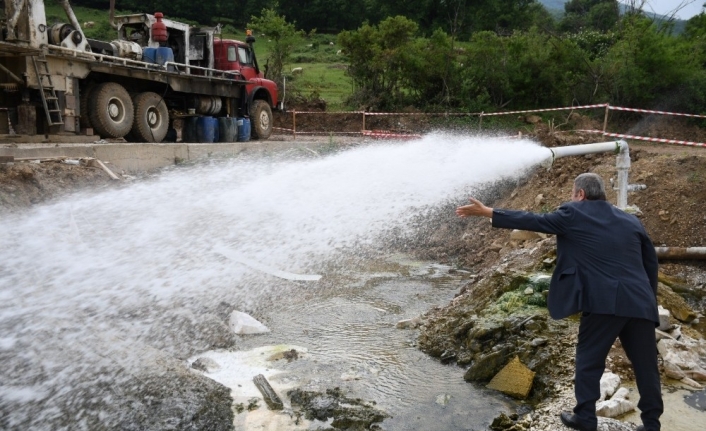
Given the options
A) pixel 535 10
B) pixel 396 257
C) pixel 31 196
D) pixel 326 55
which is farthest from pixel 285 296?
pixel 535 10

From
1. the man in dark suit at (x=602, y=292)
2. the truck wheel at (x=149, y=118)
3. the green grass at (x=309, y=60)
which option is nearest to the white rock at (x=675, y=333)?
the man in dark suit at (x=602, y=292)

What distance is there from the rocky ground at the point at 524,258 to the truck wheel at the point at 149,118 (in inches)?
146

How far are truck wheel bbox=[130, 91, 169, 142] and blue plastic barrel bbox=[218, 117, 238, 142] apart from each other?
2052mm

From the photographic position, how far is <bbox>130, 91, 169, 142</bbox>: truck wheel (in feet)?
46.3

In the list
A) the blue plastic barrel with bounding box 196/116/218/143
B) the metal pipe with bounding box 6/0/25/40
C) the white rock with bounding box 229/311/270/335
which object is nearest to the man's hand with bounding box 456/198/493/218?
the white rock with bounding box 229/311/270/335

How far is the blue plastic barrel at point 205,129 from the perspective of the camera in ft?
53.6

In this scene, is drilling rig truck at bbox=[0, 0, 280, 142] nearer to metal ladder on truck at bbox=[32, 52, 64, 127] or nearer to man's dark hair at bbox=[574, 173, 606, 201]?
metal ladder on truck at bbox=[32, 52, 64, 127]

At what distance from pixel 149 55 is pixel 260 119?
447 cm

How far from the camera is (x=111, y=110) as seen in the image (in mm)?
13414

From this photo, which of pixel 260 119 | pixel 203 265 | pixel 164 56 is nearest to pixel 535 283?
pixel 203 265

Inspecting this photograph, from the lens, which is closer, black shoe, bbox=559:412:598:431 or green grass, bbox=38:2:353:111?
black shoe, bbox=559:412:598:431

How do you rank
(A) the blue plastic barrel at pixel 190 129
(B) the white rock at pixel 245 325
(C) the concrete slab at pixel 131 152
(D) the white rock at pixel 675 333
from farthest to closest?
(A) the blue plastic barrel at pixel 190 129
(C) the concrete slab at pixel 131 152
(B) the white rock at pixel 245 325
(D) the white rock at pixel 675 333

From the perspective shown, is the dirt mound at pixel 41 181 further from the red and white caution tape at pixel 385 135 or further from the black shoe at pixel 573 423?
the red and white caution tape at pixel 385 135

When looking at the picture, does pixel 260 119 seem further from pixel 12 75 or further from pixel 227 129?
pixel 12 75
